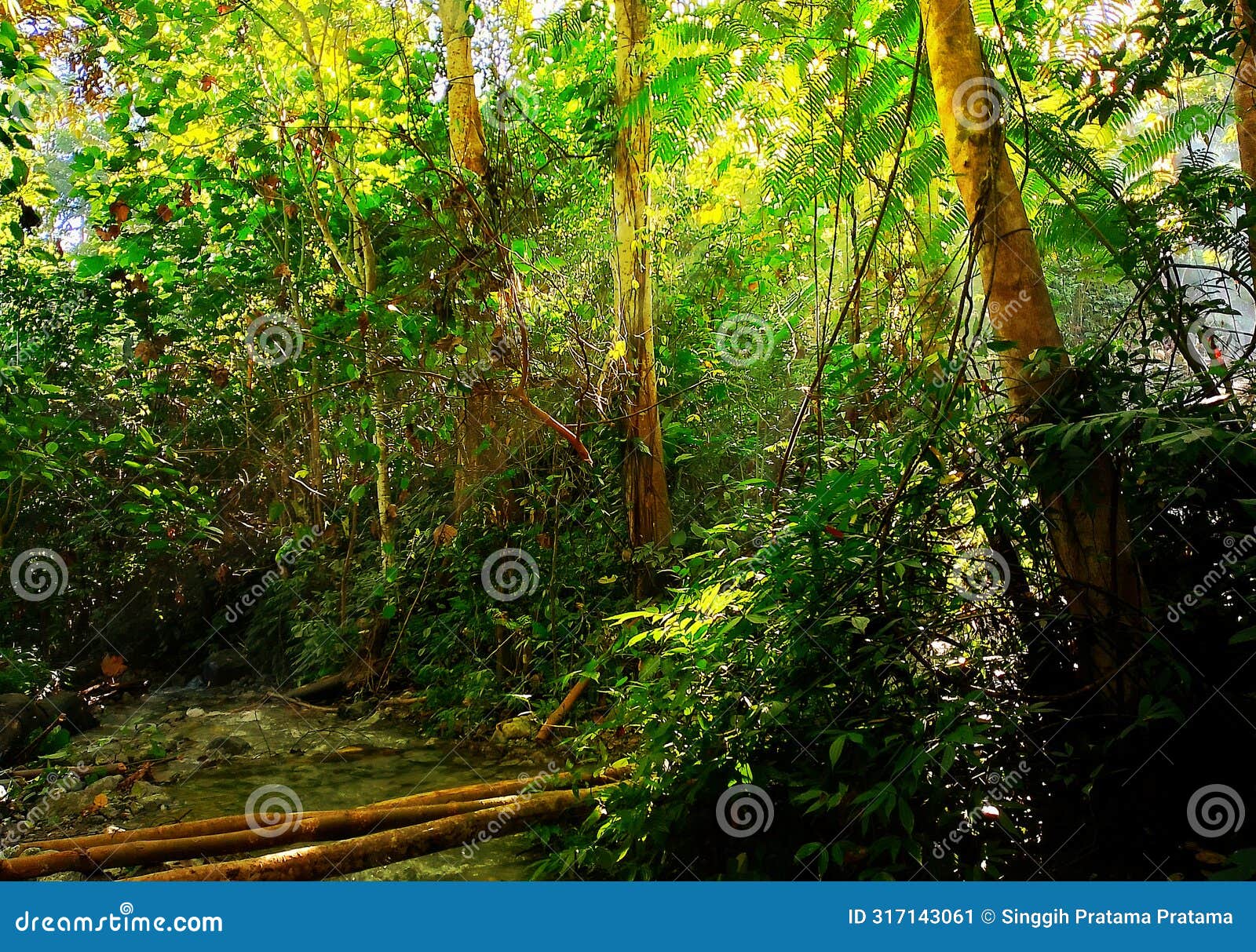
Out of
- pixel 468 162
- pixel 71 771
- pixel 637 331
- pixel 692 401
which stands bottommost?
pixel 71 771

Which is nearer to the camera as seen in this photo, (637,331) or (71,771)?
(71,771)

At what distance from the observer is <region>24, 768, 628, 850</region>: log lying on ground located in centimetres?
319

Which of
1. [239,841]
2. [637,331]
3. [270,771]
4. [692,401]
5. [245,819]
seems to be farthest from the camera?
[692,401]

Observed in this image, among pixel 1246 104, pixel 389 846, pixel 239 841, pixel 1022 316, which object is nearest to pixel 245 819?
pixel 239 841

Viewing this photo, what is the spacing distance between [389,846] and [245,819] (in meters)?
0.73

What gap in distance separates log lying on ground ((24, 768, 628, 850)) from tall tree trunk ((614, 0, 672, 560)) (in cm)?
228

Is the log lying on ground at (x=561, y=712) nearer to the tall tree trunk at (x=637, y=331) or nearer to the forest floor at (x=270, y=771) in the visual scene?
the forest floor at (x=270, y=771)

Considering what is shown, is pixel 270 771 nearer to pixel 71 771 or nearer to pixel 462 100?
pixel 71 771

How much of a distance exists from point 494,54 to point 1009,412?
5399 millimetres

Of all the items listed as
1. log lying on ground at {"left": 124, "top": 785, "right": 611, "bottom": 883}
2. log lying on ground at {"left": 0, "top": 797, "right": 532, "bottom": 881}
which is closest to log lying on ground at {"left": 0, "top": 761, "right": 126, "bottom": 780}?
log lying on ground at {"left": 0, "top": 797, "right": 532, "bottom": 881}

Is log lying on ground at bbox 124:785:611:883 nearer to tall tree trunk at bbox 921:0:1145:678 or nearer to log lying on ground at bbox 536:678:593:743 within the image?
log lying on ground at bbox 536:678:593:743

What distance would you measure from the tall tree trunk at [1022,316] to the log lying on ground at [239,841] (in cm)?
235

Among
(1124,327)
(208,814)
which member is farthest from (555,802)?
(1124,327)

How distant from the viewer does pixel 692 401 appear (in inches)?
271
